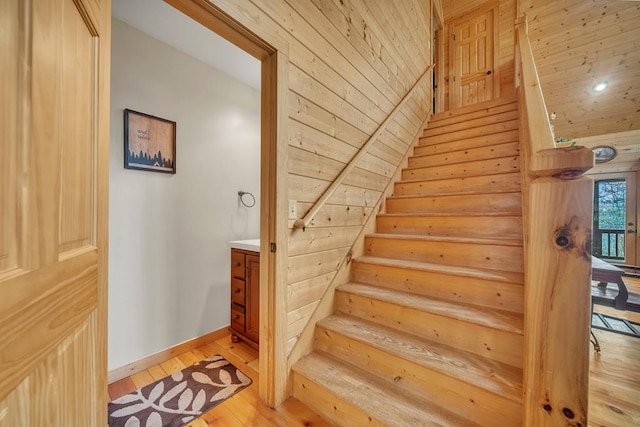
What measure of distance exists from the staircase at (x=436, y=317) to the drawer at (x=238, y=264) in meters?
0.81

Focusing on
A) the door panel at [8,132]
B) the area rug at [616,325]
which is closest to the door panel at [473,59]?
the area rug at [616,325]

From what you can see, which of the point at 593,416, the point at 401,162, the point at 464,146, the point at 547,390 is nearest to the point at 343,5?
the point at 401,162

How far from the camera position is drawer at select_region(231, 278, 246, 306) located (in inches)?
78.8

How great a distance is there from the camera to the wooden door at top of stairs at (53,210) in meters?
0.35

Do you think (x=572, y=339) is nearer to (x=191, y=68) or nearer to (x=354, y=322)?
(x=354, y=322)

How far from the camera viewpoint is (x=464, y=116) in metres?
3.25

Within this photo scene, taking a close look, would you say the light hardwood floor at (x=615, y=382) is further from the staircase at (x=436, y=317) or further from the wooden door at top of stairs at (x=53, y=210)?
the wooden door at top of stairs at (x=53, y=210)

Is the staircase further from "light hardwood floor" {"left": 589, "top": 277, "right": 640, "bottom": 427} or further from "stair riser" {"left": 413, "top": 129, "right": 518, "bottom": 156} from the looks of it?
"light hardwood floor" {"left": 589, "top": 277, "right": 640, "bottom": 427}

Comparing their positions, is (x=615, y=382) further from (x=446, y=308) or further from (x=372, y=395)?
(x=372, y=395)

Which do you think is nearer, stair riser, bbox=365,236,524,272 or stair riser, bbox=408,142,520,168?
stair riser, bbox=365,236,524,272

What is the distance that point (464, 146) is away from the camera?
2.74 m

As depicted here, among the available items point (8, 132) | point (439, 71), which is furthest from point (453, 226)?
point (439, 71)

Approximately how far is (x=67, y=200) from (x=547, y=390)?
4.31 feet

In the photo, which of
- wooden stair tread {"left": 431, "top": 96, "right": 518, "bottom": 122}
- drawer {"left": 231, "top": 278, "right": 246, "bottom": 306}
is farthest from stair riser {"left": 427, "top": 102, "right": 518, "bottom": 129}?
drawer {"left": 231, "top": 278, "right": 246, "bottom": 306}
